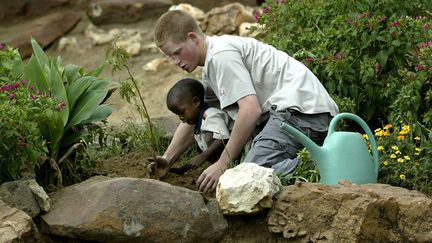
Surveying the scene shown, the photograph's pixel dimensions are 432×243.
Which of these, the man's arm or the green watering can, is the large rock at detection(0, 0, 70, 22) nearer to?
the man's arm

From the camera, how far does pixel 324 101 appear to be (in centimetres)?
546

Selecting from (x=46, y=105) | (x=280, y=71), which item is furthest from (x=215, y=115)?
(x=46, y=105)

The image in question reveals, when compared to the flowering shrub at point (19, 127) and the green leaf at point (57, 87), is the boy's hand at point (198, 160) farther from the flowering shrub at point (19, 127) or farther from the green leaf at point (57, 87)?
the flowering shrub at point (19, 127)

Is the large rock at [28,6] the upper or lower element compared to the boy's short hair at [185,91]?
lower

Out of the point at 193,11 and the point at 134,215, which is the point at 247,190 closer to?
the point at 134,215

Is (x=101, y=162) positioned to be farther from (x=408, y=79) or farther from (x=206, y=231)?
(x=408, y=79)

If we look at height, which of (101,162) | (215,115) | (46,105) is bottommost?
(101,162)

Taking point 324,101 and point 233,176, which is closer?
point 233,176

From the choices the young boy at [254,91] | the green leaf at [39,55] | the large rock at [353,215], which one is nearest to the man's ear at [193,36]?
the young boy at [254,91]

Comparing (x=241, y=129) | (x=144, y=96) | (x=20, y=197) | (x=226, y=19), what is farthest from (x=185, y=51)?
(x=226, y=19)

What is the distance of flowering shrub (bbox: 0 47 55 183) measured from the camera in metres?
4.49

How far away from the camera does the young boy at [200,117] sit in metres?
5.60

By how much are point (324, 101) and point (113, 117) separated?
284 centimetres

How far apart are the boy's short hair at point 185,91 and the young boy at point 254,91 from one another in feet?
0.25
